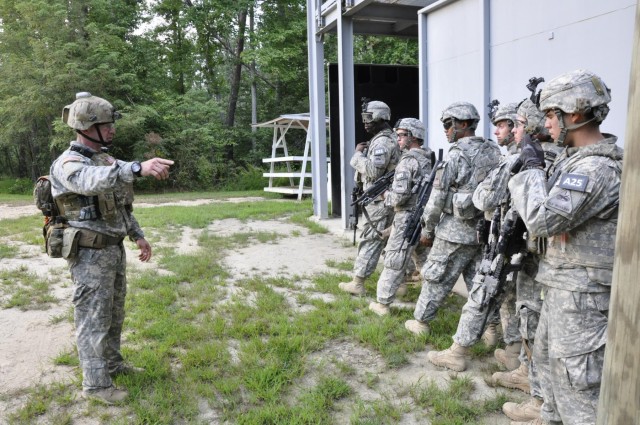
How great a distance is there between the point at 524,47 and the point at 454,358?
9.79 feet

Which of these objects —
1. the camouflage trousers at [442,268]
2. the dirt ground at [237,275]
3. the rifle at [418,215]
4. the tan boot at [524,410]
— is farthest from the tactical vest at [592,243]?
the rifle at [418,215]

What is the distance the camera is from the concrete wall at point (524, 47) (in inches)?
147

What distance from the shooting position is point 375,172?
5.15m

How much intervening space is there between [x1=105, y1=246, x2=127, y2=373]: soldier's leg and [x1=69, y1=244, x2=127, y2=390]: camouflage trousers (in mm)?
143

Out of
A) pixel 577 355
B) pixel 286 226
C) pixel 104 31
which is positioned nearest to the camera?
pixel 577 355

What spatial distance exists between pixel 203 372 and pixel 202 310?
1.46 metres

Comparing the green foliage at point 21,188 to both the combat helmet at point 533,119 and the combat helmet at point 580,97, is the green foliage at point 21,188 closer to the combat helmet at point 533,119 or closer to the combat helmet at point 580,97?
the combat helmet at point 533,119

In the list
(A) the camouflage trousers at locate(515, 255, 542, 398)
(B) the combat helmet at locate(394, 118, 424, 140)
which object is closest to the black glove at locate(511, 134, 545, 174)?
(A) the camouflage trousers at locate(515, 255, 542, 398)

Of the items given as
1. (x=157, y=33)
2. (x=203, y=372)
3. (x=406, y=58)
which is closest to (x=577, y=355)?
(x=203, y=372)

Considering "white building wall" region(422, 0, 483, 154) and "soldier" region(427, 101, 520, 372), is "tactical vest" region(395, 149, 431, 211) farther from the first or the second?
"white building wall" region(422, 0, 483, 154)

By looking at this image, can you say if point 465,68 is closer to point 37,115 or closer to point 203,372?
point 203,372

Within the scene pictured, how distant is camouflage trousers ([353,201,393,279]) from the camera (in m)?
5.18

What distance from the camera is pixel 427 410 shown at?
3.11 m

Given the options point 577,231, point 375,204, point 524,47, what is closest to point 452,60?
point 524,47
